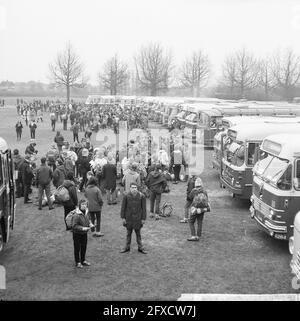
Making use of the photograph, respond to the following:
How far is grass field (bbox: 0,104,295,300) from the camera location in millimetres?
9312

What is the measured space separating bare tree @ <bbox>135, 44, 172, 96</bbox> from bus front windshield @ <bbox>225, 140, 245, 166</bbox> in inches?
2797

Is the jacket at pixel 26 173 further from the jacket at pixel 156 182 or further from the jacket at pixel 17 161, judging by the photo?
the jacket at pixel 156 182

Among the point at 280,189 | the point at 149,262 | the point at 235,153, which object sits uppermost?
the point at 235,153

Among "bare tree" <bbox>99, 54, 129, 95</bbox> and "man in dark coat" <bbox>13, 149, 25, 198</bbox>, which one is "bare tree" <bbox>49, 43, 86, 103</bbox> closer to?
"bare tree" <bbox>99, 54, 129, 95</bbox>

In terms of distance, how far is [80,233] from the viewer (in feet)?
33.6

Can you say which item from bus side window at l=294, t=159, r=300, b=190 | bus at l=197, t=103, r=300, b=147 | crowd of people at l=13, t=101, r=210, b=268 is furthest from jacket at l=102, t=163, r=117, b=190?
bus at l=197, t=103, r=300, b=147

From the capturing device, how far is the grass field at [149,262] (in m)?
9.31

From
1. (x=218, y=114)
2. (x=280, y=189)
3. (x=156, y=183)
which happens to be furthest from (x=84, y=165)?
(x=218, y=114)

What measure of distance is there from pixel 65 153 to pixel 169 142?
17.5 feet

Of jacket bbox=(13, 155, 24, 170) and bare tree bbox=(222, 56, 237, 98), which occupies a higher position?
bare tree bbox=(222, 56, 237, 98)

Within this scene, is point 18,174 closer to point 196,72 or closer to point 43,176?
point 43,176

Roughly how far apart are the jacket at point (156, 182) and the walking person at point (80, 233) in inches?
161

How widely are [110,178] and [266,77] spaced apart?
60.0 metres

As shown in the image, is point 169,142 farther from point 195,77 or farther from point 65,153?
point 195,77
